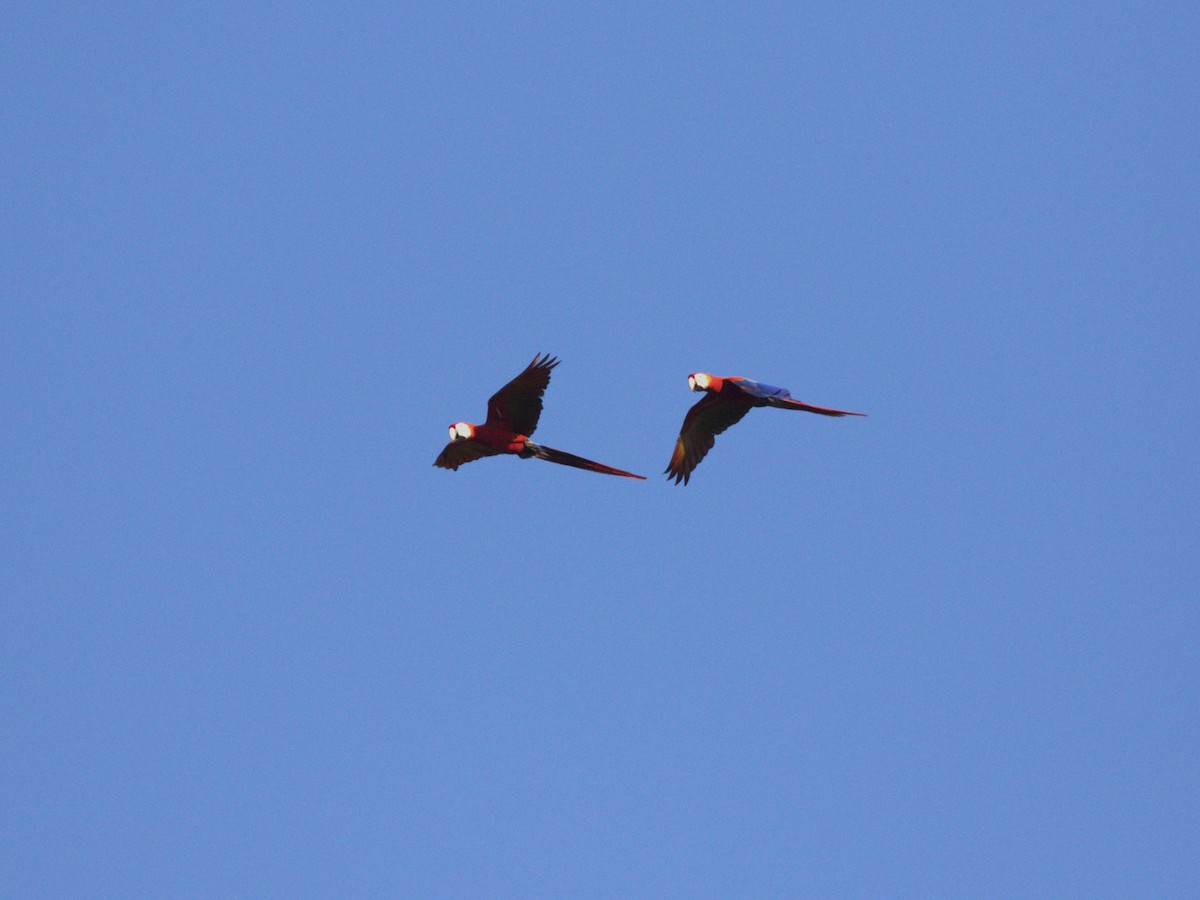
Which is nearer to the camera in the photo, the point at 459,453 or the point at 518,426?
the point at 518,426

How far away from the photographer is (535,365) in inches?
485

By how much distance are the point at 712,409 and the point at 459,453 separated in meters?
2.62

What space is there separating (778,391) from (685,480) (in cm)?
144

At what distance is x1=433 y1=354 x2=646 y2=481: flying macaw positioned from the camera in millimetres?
12375

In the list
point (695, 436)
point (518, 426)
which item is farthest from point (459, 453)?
point (695, 436)

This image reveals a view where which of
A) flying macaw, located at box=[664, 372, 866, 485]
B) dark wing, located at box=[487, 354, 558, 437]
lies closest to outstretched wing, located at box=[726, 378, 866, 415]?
flying macaw, located at box=[664, 372, 866, 485]

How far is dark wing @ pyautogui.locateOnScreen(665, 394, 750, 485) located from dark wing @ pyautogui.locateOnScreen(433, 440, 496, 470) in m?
1.98

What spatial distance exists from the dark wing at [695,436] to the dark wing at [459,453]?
1.98 m

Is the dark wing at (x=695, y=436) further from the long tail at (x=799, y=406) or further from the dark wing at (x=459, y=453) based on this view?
the dark wing at (x=459, y=453)

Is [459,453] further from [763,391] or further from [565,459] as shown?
[763,391]

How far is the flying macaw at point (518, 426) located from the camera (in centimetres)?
1238

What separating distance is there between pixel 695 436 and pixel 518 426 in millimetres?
2040

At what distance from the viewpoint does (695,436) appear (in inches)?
543

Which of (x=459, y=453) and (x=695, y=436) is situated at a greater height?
(x=695, y=436)
